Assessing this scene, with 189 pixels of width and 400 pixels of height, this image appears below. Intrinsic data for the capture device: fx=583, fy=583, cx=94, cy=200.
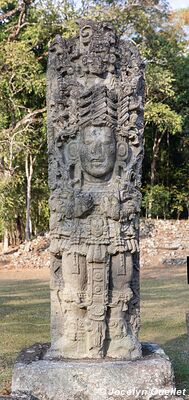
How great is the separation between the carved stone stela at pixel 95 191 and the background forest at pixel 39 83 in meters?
12.4

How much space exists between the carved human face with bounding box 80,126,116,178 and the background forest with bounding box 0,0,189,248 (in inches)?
501

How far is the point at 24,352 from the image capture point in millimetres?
5645

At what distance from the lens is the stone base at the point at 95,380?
16.0ft

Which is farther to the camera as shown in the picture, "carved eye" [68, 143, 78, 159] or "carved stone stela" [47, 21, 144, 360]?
"carved eye" [68, 143, 78, 159]

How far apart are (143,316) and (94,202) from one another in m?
5.06

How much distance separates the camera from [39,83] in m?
17.7

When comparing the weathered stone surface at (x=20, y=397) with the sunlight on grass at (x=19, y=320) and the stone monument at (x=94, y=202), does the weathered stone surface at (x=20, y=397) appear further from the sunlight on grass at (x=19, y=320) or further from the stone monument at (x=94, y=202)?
the sunlight on grass at (x=19, y=320)

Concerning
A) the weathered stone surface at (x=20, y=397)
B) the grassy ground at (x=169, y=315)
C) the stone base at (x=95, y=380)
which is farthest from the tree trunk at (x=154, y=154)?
the weathered stone surface at (x=20, y=397)

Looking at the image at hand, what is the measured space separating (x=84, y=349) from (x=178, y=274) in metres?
11.0

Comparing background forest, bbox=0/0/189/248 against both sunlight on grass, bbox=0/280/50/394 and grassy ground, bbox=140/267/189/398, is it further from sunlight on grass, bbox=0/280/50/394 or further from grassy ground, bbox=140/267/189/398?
grassy ground, bbox=140/267/189/398

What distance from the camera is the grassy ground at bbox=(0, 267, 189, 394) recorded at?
7214mm

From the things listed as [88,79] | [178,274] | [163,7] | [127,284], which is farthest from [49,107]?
[163,7]

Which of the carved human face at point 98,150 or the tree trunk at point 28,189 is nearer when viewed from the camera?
the carved human face at point 98,150

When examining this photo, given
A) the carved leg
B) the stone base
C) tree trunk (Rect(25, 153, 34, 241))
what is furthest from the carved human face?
tree trunk (Rect(25, 153, 34, 241))
